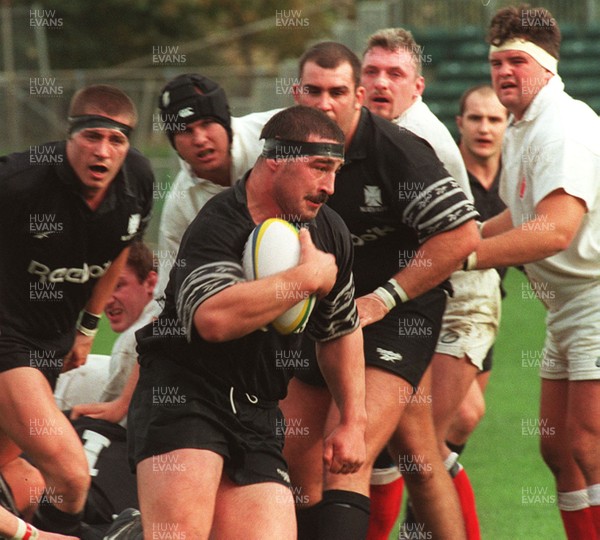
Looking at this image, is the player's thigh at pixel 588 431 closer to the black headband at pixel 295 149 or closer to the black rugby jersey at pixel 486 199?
the black headband at pixel 295 149

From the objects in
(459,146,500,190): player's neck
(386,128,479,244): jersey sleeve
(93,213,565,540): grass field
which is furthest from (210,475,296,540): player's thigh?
(459,146,500,190): player's neck

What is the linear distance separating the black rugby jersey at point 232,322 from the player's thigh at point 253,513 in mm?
357

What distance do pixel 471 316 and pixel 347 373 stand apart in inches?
88.6

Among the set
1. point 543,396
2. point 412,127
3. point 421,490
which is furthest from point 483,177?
point 421,490

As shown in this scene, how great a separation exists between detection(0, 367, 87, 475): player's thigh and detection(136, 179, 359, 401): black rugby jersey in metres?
1.14

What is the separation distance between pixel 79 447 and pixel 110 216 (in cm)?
114

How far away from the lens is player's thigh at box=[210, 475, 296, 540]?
4469 mm

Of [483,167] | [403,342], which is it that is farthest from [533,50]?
[483,167]

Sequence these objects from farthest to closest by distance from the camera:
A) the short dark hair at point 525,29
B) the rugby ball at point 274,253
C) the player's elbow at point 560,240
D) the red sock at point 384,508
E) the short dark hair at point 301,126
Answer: the red sock at point 384,508 → the short dark hair at point 525,29 → the player's elbow at point 560,240 → the short dark hair at point 301,126 → the rugby ball at point 274,253

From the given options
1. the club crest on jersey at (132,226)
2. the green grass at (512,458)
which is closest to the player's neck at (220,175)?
the club crest on jersey at (132,226)

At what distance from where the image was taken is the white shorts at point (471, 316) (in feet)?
22.4

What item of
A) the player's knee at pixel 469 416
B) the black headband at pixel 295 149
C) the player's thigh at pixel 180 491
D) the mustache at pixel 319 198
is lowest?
the player's knee at pixel 469 416

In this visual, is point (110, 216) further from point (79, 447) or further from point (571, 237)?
point (571, 237)

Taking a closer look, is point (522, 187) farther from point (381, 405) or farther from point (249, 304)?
point (249, 304)
